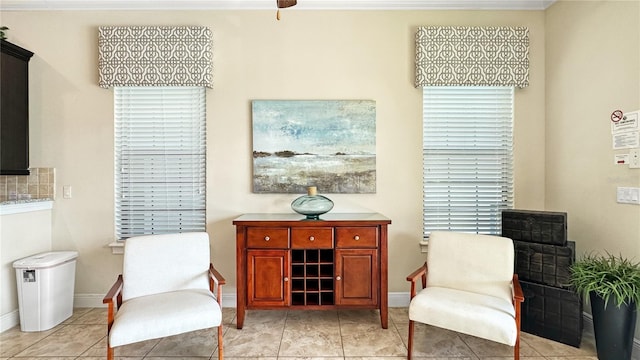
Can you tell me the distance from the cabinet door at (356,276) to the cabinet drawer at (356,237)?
46 mm

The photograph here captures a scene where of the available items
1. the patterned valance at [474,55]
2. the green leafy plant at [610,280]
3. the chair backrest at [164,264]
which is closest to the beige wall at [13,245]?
the chair backrest at [164,264]

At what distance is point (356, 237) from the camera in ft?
9.20

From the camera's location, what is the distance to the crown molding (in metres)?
3.19

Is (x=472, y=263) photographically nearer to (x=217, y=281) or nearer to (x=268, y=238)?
(x=268, y=238)

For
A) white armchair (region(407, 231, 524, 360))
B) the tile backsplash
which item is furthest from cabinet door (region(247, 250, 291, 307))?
the tile backsplash

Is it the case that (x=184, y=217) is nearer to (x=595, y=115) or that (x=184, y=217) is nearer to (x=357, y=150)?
(x=357, y=150)

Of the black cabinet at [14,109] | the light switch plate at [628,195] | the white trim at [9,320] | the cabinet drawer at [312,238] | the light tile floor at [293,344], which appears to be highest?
the black cabinet at [14,109]

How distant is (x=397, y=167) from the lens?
330 cm

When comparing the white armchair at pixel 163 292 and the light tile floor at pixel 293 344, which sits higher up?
the white armchair at pixel 163 292

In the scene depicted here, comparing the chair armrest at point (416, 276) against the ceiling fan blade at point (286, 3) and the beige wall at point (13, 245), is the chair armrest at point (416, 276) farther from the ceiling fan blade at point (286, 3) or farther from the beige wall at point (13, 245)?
the beige wall at point (13, 245)

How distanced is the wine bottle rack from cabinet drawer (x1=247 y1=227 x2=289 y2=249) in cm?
14

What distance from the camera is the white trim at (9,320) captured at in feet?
9.13

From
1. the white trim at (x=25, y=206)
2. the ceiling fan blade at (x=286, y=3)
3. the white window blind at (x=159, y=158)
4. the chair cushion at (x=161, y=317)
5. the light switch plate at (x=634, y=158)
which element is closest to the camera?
the ceiling fan blade at (x=286, y=3)

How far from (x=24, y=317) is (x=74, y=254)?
594 mm
